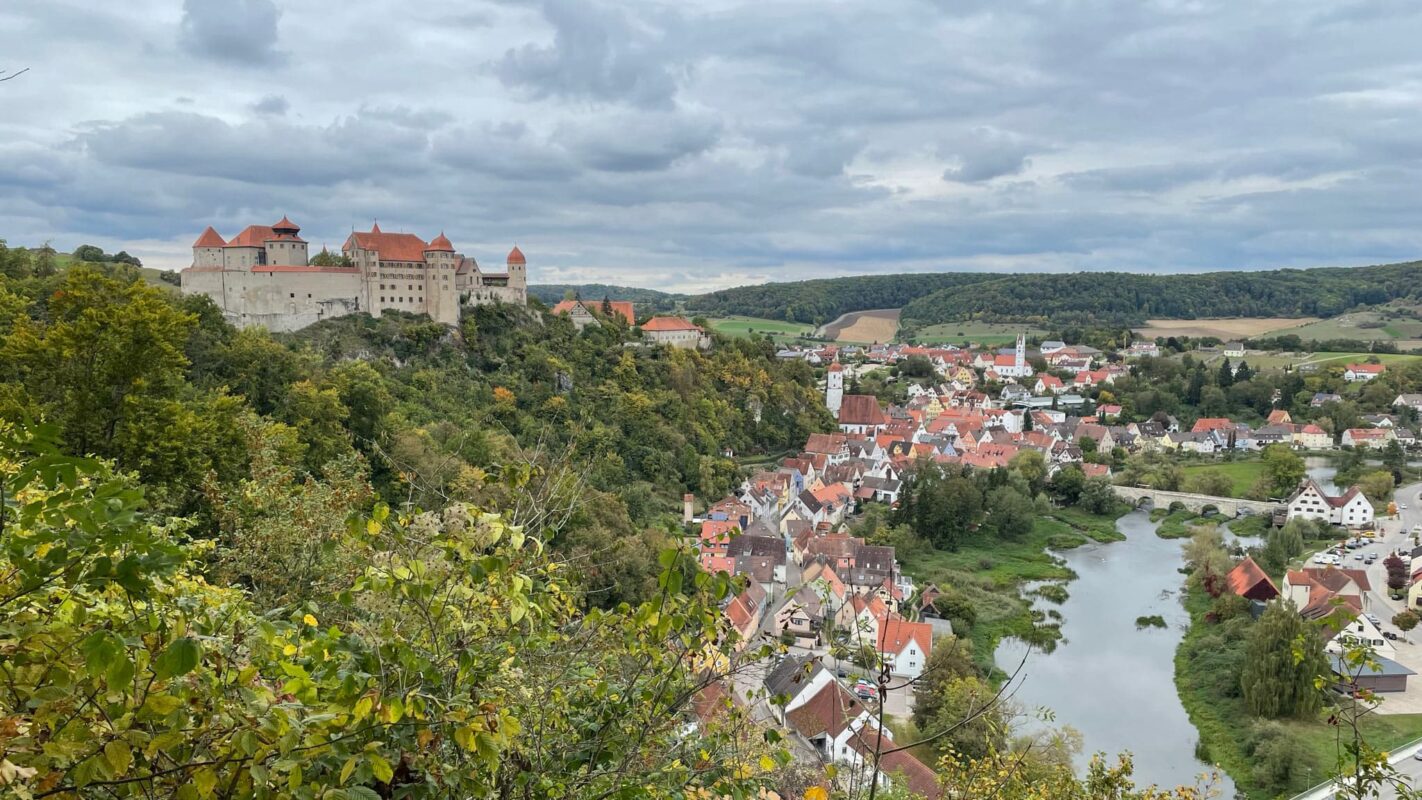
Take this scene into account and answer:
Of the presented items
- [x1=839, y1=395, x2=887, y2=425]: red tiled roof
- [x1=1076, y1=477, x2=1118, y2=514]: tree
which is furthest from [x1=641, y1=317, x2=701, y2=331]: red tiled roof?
[x1=1076, y1=477, x2=1118, y2=514]: tree


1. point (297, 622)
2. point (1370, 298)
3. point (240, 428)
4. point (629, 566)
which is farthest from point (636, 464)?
point (1370, 298)

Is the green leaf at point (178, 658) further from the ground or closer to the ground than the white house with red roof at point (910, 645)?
further from the ground

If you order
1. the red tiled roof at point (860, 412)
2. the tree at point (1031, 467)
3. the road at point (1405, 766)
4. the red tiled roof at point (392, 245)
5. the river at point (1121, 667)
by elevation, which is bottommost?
the river at point (1121, 667)

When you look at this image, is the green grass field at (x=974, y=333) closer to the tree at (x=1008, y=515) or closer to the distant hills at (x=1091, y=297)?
the distant hills at (x=1091, y=297)

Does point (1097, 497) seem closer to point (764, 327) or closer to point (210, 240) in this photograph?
point (210, 240)

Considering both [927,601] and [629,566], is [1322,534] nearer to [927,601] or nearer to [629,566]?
[927,601]

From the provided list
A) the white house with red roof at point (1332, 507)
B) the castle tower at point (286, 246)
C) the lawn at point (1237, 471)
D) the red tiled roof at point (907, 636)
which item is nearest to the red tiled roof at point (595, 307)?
the castle tower at point (286, 246)

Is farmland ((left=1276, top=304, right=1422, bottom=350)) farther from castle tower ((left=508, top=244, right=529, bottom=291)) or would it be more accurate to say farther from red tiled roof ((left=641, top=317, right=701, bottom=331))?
castle tower ((left=508, top=244, right=529, bottom=291))
